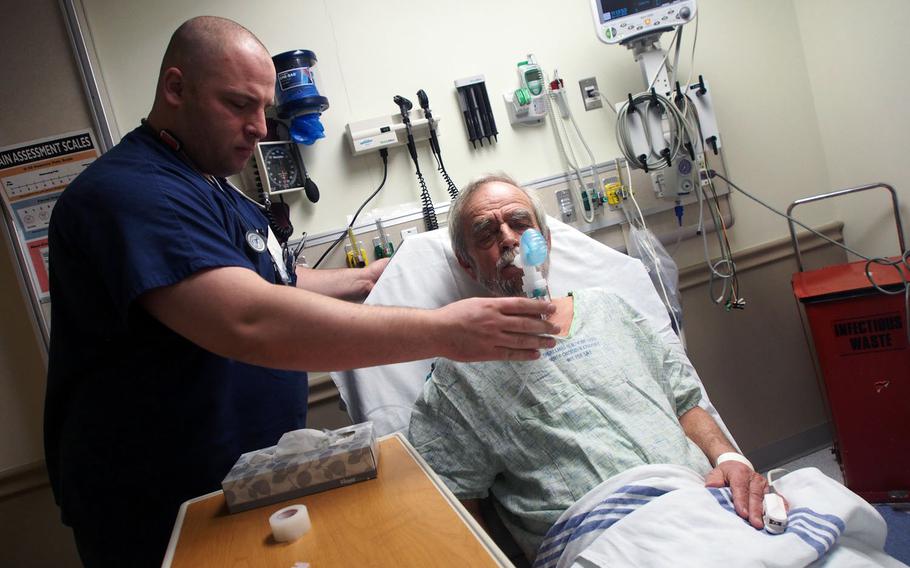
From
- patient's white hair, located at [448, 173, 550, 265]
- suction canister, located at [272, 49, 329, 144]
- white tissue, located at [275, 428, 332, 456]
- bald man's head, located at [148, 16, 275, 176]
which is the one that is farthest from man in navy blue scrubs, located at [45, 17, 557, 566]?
suction canister, located at [272, 49, 329, 144]

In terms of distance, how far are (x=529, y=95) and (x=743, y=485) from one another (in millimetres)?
1621

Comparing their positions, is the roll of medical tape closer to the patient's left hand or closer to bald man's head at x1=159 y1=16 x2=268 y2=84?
the patient's left hand

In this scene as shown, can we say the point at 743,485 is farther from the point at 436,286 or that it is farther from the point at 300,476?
the point at 436,286

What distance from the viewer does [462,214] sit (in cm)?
169

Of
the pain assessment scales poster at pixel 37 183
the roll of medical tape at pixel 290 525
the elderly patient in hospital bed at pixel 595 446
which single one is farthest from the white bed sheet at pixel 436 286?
the pain assessment scales poster at pixel 37 183

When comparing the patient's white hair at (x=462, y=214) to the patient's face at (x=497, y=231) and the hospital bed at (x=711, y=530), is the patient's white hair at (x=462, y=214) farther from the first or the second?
the hospital bed at (x=711, y=530)

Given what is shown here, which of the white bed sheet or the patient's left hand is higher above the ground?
the white bed sheet

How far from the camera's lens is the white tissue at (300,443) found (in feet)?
3.57

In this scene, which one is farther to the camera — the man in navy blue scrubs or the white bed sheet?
the white bed sheet

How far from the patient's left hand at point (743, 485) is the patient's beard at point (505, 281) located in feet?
2.04

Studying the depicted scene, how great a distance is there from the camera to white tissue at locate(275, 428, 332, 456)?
1088 millimetres

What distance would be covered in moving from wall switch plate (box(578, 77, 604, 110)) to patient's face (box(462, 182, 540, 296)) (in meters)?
0.97

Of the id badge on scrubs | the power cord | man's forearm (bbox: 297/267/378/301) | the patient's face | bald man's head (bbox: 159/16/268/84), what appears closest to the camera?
bald man's head (bbox: 159/16/268/84)

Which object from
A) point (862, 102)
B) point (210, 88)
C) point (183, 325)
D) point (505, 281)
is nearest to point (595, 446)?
point (505, 281)
